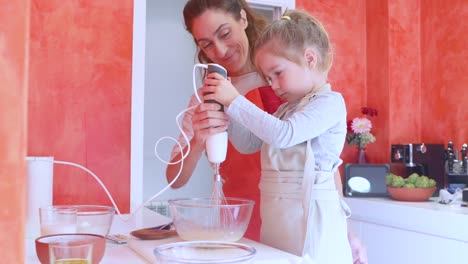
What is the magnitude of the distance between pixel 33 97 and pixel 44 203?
1.01 m

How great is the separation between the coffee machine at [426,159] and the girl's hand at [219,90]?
206cm

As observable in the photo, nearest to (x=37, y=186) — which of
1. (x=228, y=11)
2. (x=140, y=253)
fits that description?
(x=140, y=253)

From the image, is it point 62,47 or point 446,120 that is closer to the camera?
point 62,47

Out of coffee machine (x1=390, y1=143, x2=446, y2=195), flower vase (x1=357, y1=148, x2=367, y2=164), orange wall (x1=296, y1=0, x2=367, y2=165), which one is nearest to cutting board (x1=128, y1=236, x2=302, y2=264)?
coffee machine (x1=390, y1=143, x2=446, y2=195)

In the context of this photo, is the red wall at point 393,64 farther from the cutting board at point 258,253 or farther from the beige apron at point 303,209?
the cutting board at point 258,253

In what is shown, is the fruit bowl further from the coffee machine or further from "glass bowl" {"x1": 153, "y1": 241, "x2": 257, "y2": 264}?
"glass bowl" {"x1": 153, "y1": 241, "x2": 257, "y2": 264}

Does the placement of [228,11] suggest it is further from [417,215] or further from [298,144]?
[417,215]

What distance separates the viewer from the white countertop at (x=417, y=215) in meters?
2.04

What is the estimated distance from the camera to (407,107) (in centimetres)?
302

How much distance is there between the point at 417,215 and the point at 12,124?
7.21 ft

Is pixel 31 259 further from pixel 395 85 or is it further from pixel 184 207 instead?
pixel 395 85

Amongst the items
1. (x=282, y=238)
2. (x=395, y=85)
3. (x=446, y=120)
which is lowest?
(x=282, y=238)

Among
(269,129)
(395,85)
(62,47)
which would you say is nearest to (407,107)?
(395,85)

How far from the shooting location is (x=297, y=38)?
1.15 metres
